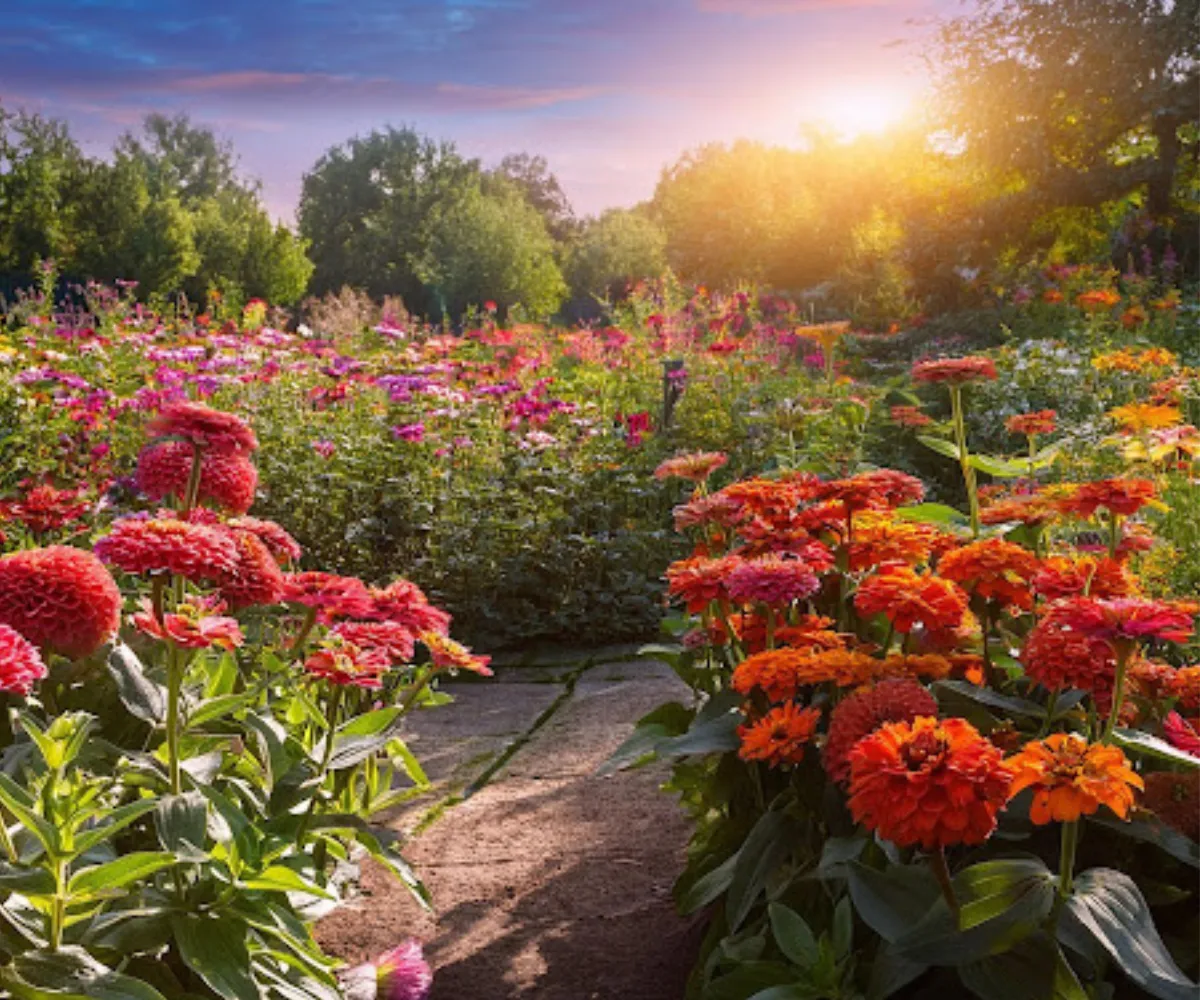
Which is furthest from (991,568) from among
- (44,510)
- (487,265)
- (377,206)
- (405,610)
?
(377,206)

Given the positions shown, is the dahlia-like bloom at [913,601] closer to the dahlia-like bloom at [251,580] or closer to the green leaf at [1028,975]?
the green leaf at [1028,975]

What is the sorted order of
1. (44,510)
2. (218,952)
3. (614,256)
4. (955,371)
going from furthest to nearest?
(614,256) < (44,510) < (955,371) < (218,952)

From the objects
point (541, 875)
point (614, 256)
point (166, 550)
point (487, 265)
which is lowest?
point (541, 875)

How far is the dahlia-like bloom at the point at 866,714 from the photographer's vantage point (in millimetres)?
1536

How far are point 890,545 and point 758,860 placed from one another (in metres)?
0.53

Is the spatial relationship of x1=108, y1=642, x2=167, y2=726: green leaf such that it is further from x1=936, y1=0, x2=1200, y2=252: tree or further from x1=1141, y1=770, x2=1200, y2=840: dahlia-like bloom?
x1=936, y1=0, x2=1200, y2=252: tree

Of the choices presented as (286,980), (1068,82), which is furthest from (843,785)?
(1068,82)

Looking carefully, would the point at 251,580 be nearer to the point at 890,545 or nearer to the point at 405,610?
the point at 405,610

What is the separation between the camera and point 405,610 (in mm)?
1908

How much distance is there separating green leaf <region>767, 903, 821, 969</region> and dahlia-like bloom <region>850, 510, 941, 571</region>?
0.61 m

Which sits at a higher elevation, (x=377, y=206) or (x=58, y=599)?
(x=377, y=206)

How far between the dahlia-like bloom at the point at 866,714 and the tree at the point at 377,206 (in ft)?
96.4

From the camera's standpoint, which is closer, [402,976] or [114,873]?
[114,873]

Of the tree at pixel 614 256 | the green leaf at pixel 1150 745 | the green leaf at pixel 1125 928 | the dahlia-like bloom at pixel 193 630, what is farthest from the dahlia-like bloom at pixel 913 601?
the tree at pixel 614 256
